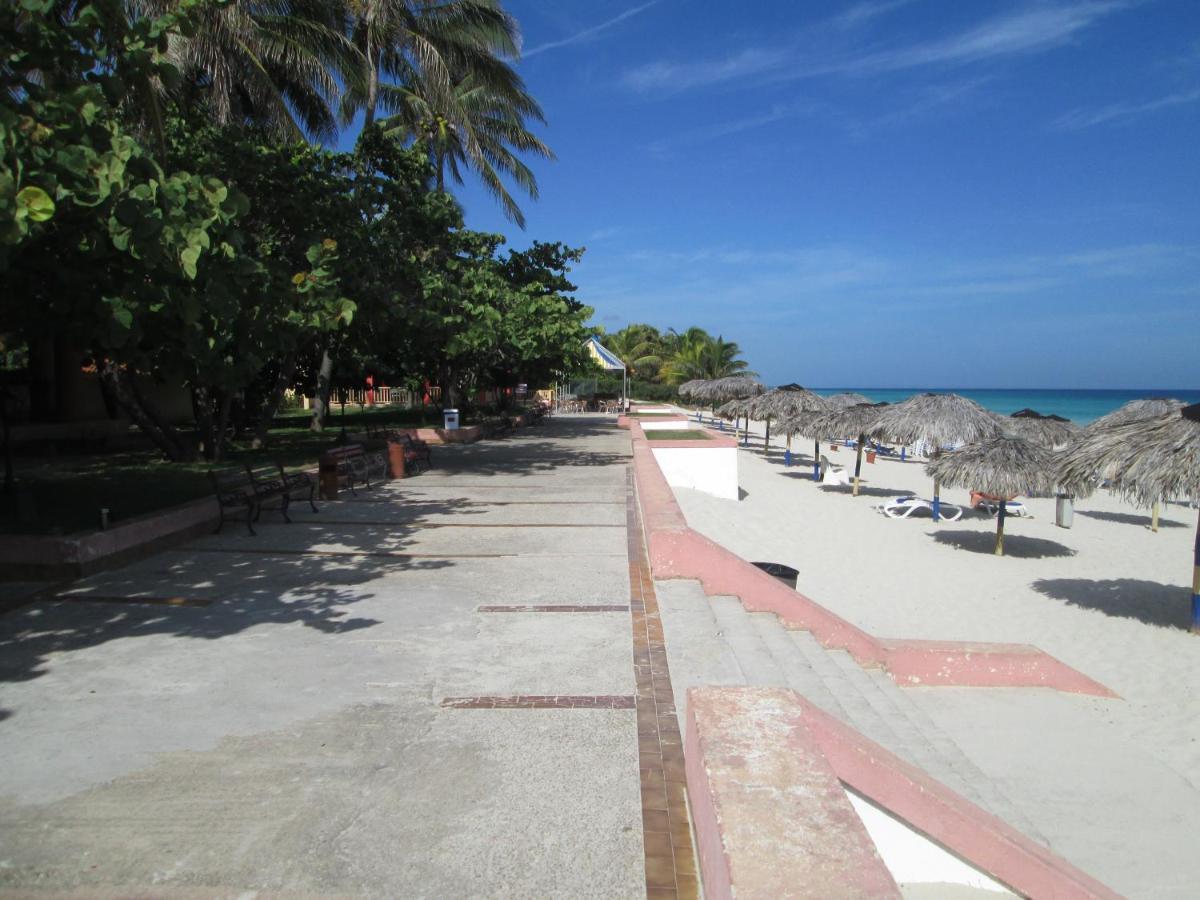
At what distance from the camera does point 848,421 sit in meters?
23.4

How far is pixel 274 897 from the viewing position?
2865mm

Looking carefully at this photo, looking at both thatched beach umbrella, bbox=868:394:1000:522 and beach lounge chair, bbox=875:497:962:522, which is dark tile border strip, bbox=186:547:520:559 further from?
thatched beach umbrella, bbox=868:394:1000:522

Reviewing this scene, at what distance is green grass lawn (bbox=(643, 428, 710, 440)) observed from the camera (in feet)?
69.3

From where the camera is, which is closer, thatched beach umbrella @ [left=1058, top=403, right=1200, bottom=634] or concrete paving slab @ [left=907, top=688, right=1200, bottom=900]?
concrete paving slab @ [left=907, top=688, right=1200, bottom=900]

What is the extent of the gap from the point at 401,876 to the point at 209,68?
19.3 metres

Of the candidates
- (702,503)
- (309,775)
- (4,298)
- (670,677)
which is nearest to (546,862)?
A: (309,775)

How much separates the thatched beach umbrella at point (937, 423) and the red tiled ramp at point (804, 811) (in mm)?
16348

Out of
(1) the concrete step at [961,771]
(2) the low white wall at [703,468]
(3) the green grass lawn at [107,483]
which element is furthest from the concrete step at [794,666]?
(2) the low white wall at [703,468]

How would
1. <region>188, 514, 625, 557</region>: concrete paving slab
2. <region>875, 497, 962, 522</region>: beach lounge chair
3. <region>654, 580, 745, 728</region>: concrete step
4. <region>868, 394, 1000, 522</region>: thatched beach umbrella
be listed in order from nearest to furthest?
<region>654, 580, 745, 728</region>: concrete step, <region>188, 514, 625, 557</region>: concrete paving slab, <region>875, 497, 962, 522</region>: beach lounge chair, <region>868, 394, 1000, 522</region>: thatched beach umbrella

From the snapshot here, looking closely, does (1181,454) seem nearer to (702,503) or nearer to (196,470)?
(702,503)

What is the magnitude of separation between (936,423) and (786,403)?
339 inches

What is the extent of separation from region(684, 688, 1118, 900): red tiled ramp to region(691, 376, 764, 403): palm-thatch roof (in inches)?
1307

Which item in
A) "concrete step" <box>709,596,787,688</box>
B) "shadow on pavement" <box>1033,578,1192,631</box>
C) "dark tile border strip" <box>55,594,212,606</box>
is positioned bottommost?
"shadow on pavement" <box>1033,578,1192,631</box>

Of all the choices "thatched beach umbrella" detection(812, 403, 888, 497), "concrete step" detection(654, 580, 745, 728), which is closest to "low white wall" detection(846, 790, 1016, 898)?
"concrete step" detection(654, 580, 745, 728)
